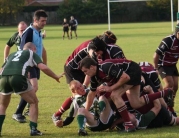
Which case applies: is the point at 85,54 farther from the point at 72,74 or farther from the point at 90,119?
the point at 90,119

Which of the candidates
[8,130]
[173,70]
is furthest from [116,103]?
[173,70]

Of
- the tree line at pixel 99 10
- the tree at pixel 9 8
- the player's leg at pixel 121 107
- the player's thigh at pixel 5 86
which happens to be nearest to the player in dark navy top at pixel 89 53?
the player's leg at pixel 121 107

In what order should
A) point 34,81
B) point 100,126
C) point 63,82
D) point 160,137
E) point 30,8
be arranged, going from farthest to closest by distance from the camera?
point 30,8, point 63,82, point 34,81, point 100,126, point 160,137

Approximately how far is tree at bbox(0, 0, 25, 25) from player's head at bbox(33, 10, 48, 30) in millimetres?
69787

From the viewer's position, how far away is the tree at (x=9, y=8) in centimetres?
7894

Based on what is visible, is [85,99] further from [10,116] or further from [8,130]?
[10,116]

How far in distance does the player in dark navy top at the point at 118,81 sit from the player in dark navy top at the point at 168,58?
1.90 meters

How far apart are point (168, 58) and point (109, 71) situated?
2853mm

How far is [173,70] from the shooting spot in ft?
34.6

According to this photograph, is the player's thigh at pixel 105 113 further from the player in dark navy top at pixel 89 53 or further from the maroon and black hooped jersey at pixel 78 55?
the maroon and black hooped jersey at pixel 78 55

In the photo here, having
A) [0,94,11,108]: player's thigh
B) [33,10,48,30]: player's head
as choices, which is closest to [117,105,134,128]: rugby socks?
[0,94,11,108]: player's thigh

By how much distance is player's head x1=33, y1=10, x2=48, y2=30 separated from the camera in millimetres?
9820

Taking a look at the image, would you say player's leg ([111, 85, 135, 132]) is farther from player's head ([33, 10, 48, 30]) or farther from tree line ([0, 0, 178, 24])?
tree line ([0, 0, 178, 24])

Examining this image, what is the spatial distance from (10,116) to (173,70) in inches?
133
